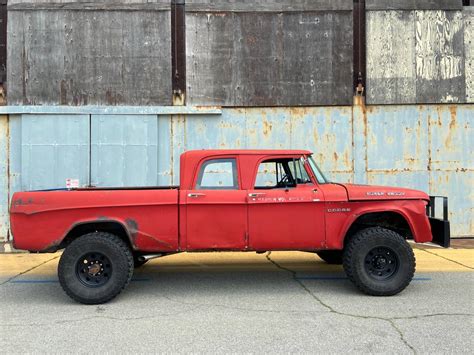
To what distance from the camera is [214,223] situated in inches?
225

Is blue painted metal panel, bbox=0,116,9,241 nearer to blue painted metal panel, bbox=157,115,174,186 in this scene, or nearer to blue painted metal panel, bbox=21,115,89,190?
blue painted metal panel, bbox=21,115,89,190

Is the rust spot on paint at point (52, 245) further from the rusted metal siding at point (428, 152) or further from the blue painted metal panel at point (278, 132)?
the rusted metal siding at point (428, 152)

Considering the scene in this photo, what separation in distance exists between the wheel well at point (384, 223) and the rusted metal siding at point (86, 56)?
21.2 feet

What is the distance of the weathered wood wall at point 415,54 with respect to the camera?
36.0 feet

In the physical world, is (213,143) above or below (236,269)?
above

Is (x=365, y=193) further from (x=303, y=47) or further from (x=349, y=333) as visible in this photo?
(x=303, y=47)

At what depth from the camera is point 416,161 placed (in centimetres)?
1095

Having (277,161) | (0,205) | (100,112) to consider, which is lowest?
(0,205)

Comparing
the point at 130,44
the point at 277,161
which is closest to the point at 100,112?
the point at 130,44

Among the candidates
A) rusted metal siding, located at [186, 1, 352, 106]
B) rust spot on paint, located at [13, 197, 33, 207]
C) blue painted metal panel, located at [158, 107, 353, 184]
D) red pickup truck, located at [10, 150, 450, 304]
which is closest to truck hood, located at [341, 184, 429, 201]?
red pickup truck, located at [10, 150, 450, 304]

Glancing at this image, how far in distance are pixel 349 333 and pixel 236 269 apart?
3420 millimetres

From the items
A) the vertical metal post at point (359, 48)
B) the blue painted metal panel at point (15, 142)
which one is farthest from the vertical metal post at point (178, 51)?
the vertical metal post at point (359, 48)

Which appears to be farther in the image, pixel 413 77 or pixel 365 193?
pixel 413 77

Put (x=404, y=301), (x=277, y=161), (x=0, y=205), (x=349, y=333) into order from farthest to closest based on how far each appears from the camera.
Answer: (x=0, y=205) < (x=277, y=161) < (x=404, y=301) < (x=349, y=333)
